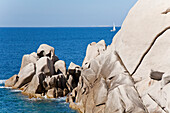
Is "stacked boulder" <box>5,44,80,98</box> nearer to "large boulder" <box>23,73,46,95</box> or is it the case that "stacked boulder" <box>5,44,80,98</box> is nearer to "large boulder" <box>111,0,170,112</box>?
"large boulder" <box>23,73,46,95</box>

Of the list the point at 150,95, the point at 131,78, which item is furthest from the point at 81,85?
the point at 150,95

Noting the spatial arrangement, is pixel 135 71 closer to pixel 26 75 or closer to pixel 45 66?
pixel 45 66

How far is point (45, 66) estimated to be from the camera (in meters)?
41.8

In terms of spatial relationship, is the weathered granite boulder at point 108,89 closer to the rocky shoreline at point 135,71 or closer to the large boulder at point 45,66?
the rocky shoreline at point 135,71

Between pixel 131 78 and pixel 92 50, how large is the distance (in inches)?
472

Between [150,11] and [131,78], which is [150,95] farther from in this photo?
[150,11]

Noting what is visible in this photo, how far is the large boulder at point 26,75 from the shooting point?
4319 centimetres

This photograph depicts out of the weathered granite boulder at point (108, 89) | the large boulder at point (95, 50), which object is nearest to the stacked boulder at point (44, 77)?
the large boulder at point (95, 50)

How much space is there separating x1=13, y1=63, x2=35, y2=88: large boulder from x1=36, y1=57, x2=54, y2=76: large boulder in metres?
1.42

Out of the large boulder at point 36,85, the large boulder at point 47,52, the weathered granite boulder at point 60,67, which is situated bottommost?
the large boulder at point 36,85

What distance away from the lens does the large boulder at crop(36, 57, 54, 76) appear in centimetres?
4162

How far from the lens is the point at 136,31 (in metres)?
28.7

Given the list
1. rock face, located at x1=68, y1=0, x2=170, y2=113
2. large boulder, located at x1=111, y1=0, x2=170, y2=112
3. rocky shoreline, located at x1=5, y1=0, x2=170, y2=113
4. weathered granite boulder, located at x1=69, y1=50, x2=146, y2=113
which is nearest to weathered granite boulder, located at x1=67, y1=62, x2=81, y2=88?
rocky shoreline, located at x1=5, y1=0, x2=170, y2=113

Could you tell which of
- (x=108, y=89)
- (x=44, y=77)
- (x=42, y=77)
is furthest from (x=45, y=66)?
(x=108, y=89)
